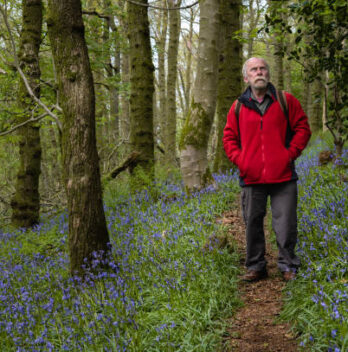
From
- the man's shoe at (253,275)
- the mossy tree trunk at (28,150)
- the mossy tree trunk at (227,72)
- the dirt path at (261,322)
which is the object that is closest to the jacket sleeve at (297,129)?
the man's shoe at (253,275)

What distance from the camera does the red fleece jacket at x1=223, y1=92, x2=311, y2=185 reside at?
11.9 feet

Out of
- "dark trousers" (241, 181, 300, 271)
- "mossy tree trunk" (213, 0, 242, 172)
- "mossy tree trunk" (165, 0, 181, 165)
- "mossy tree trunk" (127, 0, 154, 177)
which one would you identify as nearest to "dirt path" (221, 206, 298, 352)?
"dark trousers" (241, 181, 300, 271)

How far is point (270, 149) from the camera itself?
12.0 feet

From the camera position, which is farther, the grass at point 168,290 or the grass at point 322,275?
the grass at point 168,290

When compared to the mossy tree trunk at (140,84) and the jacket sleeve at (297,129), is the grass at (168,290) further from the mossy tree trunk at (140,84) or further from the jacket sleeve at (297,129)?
the mossy tree trunk at (140,84)

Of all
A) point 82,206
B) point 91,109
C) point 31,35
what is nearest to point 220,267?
point 82,206

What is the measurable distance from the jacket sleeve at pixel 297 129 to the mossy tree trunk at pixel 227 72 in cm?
535

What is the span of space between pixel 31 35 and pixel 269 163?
7.34 meters

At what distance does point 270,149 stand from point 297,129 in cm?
37

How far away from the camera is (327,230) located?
3.72 metres

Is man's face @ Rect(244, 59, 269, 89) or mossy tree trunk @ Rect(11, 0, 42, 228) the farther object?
mossy tree trunk @ Rect(11, 0, 42, 228)

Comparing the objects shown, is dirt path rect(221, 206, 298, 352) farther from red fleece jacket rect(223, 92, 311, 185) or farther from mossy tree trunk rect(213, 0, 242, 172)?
mossy tree trunk rect(213, 0, 242, 172)

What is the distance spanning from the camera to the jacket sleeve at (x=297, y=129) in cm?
362

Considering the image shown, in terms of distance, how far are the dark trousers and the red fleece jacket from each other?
0.17 meters
